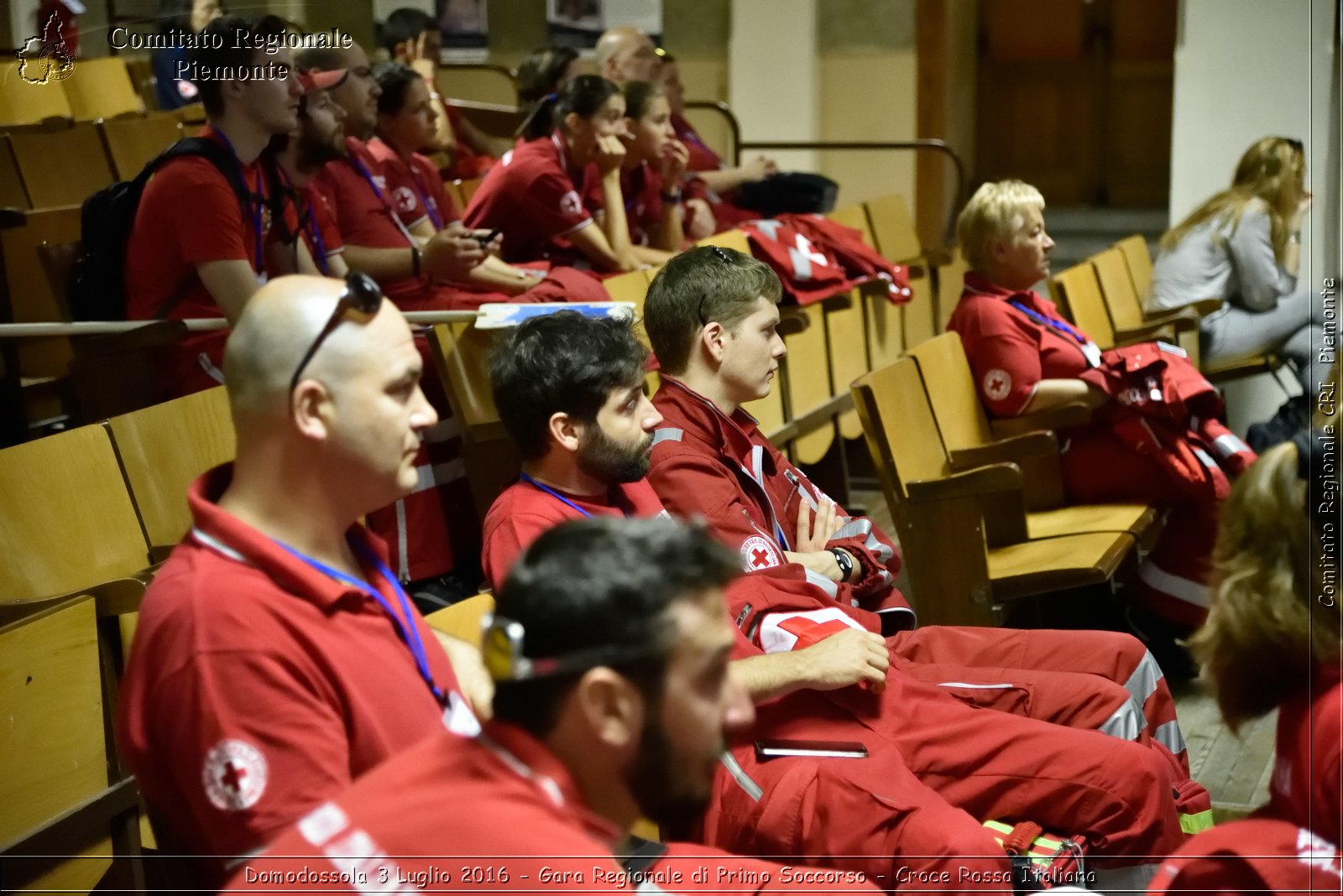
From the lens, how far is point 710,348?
7.93 ft

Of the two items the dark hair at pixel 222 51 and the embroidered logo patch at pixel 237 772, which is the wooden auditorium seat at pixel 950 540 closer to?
the dark hair at pixel 222 51

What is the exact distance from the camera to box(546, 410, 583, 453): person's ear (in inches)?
80.0

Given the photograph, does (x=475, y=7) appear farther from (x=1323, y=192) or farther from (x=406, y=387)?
(x=406, y=387)

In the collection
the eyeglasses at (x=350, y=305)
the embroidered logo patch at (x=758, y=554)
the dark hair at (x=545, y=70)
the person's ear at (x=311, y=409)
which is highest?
the dark hair at (x=545, y=70)

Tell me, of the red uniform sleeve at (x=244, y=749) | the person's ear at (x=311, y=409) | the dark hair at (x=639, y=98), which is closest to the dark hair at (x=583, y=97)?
the dark hair at (x=639, y=98)

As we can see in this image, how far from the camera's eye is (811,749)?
196 cm

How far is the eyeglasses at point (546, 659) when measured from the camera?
1.05 metres

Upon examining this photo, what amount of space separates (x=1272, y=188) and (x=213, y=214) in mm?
3572

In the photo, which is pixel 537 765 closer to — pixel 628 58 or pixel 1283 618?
pixel 1283 618

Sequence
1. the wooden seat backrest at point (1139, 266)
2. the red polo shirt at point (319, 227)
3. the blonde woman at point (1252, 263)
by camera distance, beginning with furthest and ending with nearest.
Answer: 1. the wooden seat backrest at point (1139, 266)
2. the blonde woman at point (1252, 263)
3. the red polo shirt at point (319, 227)

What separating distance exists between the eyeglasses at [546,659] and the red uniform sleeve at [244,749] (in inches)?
11.8

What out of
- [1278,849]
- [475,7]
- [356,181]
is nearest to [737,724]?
[1278,849]

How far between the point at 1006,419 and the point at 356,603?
2451 millimetres

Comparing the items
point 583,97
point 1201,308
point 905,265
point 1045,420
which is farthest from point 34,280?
point 1201,308
